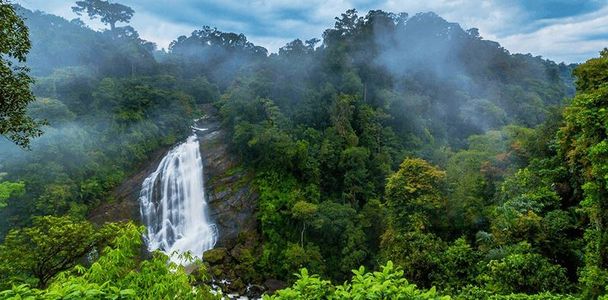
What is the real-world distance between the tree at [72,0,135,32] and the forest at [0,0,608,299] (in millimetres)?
167

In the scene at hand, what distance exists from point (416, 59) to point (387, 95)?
812cm

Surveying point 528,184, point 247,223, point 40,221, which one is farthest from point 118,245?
point 247,223

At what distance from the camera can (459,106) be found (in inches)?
1266

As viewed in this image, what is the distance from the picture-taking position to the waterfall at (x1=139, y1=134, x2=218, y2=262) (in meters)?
19.9

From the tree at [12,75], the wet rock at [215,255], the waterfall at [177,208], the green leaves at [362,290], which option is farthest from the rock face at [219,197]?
the green leaves at [362,290]

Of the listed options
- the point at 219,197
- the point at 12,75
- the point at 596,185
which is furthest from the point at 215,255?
the point at 596,185

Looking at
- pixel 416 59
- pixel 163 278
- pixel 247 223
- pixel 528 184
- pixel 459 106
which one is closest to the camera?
pixel 163 278

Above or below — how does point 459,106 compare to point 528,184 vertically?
above

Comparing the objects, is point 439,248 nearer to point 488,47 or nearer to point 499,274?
point 499,274

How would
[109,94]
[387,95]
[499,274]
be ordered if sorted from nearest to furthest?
[499,274] → [109,94] → [387,95]

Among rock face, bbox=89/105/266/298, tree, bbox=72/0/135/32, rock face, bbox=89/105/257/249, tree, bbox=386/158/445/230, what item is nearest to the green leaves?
tree, bbox=386/158/445/230

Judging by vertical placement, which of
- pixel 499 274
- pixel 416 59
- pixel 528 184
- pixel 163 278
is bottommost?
pixel 499 274

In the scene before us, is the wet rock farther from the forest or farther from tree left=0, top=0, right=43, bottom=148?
tree left=0, top=0, right=43, bottom=148

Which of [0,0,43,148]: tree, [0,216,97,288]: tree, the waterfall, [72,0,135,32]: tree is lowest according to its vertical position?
the waterfall
